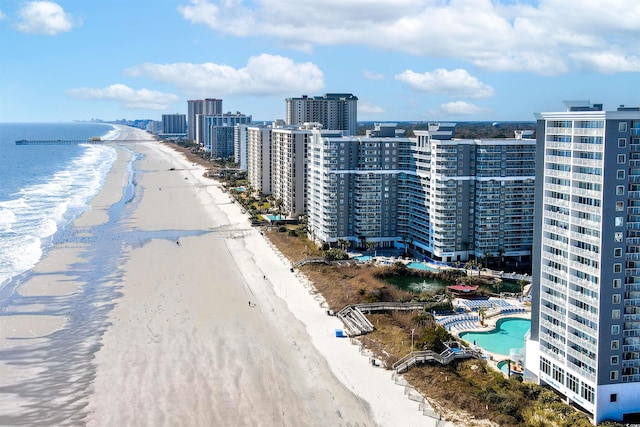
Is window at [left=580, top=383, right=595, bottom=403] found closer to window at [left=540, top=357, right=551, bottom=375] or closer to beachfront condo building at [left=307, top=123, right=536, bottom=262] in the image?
window at [left=540, top=357, right=551, bottom=375]

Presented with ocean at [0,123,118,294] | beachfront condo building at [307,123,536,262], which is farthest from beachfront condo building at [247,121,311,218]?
ocean at [0,123,118,294]

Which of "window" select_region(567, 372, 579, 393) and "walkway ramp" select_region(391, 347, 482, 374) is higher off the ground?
"window" select_region(567, 372, 579, 393)

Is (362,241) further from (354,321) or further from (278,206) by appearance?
(278,206)

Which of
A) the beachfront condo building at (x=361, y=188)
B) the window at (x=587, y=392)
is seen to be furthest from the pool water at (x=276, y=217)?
the window at (x=587, y=392)

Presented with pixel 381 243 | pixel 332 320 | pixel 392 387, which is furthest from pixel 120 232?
pixel 392 387

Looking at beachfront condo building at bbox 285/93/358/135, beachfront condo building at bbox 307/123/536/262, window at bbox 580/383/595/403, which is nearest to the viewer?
window at bbox 580/383/595/403

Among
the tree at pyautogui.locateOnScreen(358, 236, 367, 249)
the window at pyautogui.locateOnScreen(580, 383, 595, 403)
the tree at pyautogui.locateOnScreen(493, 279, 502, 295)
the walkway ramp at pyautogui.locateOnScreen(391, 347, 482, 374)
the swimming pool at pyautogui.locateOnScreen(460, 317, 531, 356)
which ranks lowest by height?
the swimming pool at pyautogui.locateOnScreen(460, 317, 531, 356)

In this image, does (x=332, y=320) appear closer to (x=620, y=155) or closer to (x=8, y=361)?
(x=8, y=361)
